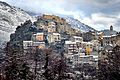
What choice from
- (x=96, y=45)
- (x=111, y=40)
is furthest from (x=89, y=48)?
(x=111, y=40)

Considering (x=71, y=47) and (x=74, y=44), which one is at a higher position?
(x=74, y=44)

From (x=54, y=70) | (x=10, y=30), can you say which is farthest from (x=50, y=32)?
(x=10, y=30)

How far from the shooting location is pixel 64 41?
9425cm

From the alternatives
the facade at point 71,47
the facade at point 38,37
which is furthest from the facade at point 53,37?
the facade at point 71,47

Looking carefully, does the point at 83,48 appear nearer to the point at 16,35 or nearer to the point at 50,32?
the point at 50,32

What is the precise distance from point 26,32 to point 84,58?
39129 mm

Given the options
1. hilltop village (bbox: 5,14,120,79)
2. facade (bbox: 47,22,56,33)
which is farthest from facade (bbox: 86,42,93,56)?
facade (bbox: 47,22,56,33)

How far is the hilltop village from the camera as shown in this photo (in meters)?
81.9

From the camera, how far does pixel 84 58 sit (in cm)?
8100

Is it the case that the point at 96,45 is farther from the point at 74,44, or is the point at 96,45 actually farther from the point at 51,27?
the point at 51,27

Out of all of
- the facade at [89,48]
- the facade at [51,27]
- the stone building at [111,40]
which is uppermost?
the facade at [51,27]

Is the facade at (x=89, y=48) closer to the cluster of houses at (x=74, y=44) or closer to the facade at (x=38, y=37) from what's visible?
the cluster of houses at (x=74, y=44)

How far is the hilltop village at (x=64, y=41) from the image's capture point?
81950 millimetres

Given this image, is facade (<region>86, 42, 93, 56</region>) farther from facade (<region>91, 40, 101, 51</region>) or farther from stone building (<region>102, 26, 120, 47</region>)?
stone building (<region>102, 26, 120, 47</region>)
